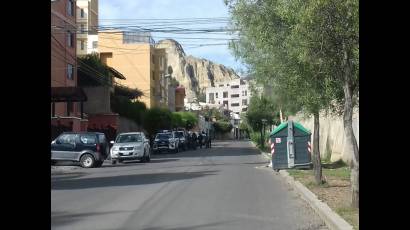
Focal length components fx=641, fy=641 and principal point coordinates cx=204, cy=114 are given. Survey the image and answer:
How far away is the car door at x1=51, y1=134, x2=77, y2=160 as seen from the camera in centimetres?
2886

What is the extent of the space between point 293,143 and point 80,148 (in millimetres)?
10090

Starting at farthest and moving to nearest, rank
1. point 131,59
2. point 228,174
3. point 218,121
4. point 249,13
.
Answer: point 218,121 < point 131,59 < point 228,174 < point 249,13

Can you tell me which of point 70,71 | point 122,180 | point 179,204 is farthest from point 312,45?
point 70,71

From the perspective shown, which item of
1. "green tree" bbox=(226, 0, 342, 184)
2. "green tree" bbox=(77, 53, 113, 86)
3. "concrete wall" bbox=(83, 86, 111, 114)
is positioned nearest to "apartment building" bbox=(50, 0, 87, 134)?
"concrete wall" bbox=(83, 86, 111, 114)

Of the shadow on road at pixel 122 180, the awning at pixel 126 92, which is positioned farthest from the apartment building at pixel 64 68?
the shadow on road at pixel 122 180

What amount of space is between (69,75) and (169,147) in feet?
32.9

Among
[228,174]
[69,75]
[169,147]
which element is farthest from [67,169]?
[69,75]

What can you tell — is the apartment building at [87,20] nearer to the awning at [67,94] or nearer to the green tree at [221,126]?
the awning at [67,94]

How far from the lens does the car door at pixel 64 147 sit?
2886 centimetres

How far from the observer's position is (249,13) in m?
15.0

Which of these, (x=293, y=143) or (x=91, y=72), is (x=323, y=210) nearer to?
(x=293, y=143)

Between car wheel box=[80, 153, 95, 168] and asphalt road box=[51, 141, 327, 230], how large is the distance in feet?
23.0

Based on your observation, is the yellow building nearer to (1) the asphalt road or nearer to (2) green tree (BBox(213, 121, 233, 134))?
(2) green tree (BBox(213, 121, 233, 134))
